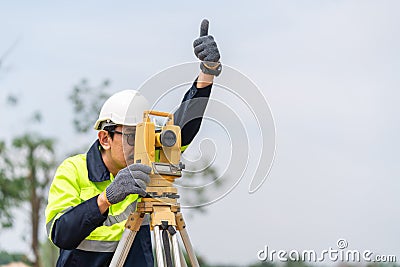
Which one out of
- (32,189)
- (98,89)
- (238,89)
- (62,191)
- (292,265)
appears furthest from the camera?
(32,189)

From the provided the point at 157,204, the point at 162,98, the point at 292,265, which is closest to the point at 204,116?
the point at 162,98

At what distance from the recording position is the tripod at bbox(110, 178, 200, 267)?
3.27m

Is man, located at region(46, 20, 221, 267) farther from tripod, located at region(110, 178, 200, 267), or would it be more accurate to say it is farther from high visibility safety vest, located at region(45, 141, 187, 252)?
tripod, located at region(110, 178, 200, 267)

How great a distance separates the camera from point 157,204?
10.8ft

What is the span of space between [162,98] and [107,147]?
1.56 ft

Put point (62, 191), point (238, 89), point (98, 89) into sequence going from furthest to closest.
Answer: point (98, 89) → point (62, 191) → point (238, 89)

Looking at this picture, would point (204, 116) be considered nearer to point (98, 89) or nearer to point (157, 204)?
point (157, 204)

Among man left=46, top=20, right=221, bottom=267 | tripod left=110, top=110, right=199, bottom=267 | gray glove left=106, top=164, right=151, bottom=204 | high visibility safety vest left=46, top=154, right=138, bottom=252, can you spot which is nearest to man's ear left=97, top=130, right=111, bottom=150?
man left=46, top=20, right=221, bottom=267

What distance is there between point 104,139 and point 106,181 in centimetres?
22

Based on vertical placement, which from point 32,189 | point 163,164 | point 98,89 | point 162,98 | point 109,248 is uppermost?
point 98,89

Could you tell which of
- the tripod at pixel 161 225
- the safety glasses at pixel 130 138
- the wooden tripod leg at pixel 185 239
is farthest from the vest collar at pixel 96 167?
the wooden tripod leg at pixel 185 239

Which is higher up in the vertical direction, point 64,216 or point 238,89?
point 238,89

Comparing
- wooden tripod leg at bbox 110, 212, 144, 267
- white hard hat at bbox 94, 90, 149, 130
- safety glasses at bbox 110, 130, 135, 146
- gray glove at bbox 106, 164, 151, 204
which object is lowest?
wooden tripod leg at bbox 110, 212, 144, 267

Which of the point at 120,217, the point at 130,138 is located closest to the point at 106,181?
the point at 120,217
